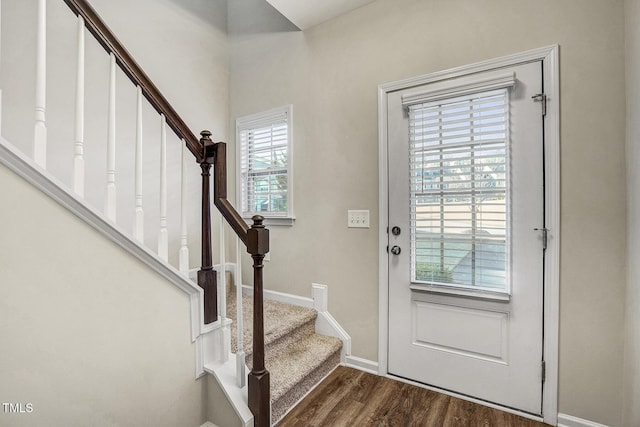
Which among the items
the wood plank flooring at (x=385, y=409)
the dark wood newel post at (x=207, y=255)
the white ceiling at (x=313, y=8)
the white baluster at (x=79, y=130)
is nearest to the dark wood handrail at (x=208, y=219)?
Answer: the dark wood newel post at (x=207, y=255)

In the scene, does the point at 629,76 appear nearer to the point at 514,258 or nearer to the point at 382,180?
the point at 514,258

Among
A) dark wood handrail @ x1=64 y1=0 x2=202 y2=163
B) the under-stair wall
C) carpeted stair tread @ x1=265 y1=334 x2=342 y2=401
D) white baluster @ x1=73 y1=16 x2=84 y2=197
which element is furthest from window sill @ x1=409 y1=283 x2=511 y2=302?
white baluster @ x1=73 y1=16 x2=84 y2=197

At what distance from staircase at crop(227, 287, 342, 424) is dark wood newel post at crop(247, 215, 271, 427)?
19 cm

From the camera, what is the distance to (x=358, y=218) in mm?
2256

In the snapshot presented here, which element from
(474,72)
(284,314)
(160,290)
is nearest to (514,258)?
(474,72)

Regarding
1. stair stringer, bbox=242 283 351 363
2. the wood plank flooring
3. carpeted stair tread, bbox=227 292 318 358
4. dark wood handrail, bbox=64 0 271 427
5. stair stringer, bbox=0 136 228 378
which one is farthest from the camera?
stair stringer, bbox=242 283 351 363

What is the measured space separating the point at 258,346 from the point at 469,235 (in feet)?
4.62

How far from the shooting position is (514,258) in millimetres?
1751

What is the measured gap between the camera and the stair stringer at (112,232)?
3.28ft

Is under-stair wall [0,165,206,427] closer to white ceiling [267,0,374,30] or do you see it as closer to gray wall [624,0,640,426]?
white ceiling [267,0,374,30]

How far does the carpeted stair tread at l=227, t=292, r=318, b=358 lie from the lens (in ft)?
6.40

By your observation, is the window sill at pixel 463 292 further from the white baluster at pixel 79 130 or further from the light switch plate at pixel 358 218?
the white baluster at pixel 79 130

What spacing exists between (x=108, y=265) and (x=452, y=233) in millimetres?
1861

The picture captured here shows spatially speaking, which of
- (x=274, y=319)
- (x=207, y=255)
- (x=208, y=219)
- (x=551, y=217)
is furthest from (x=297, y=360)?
(x=551, y=217)
